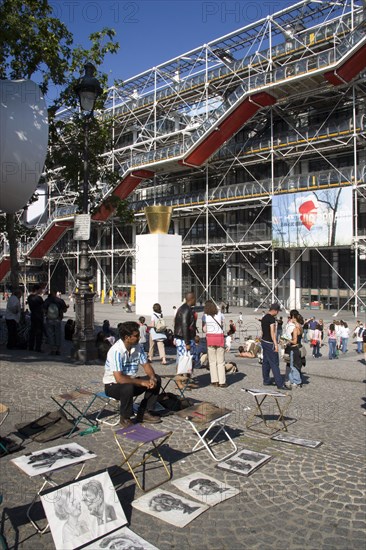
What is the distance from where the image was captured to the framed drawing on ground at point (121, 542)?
11.2 feet

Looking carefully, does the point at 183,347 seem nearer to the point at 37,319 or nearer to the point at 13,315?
the point at 37,319

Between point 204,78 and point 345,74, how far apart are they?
40.9 ft

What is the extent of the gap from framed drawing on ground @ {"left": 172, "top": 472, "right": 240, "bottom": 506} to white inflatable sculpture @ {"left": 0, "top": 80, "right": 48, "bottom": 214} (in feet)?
19.5

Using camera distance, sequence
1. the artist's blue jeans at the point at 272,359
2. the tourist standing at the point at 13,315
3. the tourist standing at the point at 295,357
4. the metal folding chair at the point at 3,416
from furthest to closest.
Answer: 1. the tourist standing at the point at 13,315
2. the tourist standing at the point at 295,357
3. the artist's blue jeans at the point at 272,359
4. the metal folding chair at the point at 3,416

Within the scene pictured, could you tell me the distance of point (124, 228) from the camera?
46.1 m

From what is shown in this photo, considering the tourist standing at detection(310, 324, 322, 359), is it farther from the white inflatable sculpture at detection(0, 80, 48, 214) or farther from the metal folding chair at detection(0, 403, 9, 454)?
the metal folding chair at detection(0, 403, 9, 454)

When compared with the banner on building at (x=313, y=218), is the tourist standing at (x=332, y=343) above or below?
below

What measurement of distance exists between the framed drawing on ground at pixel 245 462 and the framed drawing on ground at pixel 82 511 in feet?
5.14

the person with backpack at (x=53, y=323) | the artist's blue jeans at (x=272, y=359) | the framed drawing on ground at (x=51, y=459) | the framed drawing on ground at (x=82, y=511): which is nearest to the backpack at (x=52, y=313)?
the person with backpack at (x=53, y=323)

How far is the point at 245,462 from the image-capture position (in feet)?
16.9

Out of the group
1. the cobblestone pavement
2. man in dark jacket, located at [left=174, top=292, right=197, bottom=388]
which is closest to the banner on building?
A: the cobblestone pavement

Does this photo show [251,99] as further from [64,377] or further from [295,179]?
[64,377]

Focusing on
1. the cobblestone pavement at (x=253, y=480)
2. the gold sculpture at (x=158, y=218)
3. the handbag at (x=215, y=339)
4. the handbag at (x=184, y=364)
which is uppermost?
the gold sculpture at (x=158, y=218)

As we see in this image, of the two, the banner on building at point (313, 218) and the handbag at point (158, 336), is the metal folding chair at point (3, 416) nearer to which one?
the handbag at point (158, 336)
